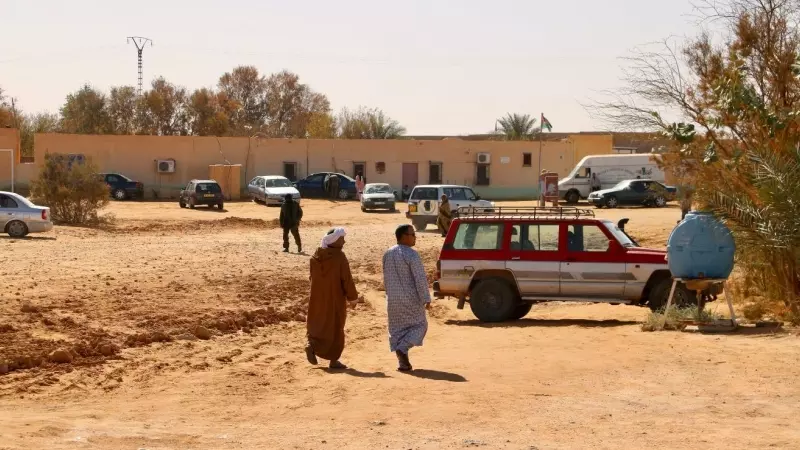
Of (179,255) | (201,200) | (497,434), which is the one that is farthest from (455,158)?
(497,434)

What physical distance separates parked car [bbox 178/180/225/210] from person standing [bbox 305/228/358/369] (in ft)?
121

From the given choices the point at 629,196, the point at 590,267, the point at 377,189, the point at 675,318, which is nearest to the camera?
the point at 675,318

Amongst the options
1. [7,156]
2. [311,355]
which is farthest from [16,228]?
[7,156]

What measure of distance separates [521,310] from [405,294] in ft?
20.6

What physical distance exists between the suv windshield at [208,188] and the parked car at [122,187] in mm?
6443

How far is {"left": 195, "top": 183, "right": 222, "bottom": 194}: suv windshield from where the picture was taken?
1975 inches

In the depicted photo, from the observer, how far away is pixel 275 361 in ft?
49.3

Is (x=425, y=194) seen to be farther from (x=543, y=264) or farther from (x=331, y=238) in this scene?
(x=331, y=238)

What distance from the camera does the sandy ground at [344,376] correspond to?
1006 cm

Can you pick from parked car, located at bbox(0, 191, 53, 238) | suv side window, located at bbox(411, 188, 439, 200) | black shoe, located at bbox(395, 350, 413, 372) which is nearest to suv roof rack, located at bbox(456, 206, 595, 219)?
black shoe, located at bbox(395, 350, 413, 372)

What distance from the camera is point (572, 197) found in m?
56.6

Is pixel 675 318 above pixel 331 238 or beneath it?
beneath

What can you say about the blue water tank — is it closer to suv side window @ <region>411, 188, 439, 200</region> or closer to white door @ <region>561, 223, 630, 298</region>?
white door @ <region>561, 223, 630, 298</region>

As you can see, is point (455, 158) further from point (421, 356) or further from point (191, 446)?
point (191, 446)
